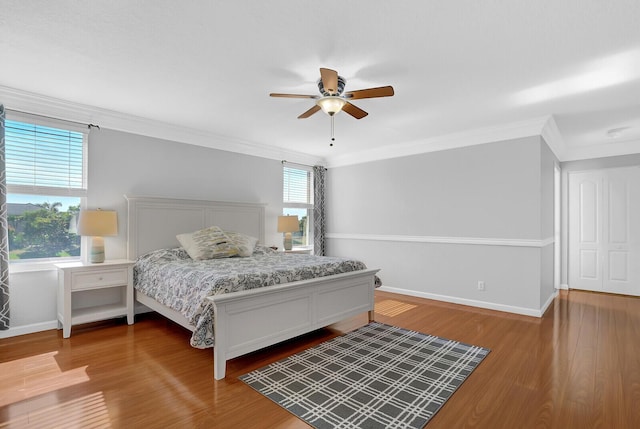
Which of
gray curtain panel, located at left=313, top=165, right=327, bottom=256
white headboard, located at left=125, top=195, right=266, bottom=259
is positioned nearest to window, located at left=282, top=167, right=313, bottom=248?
gray curtain panel, located at left=313, top=165, right=327, bottom=256

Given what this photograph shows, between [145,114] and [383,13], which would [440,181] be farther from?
[145,114]

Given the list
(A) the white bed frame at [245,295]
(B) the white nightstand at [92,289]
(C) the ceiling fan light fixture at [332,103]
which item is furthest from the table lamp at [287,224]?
(C) the ceiling fan light fixture at [332,103]

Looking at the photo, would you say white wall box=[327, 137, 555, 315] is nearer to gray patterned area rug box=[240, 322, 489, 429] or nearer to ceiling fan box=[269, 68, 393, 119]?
gray patterned area rug box=[240, 322, 489, 429]

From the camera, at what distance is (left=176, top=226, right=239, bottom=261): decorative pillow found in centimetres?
409

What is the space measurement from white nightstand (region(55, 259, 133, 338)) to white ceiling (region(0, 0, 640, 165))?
177 centimetres

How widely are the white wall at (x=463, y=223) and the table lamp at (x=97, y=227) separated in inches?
157

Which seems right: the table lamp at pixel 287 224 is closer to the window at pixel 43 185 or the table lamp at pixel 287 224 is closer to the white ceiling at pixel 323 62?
the white ceiling at pixel 323 62

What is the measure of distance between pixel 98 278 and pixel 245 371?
6.98 ft

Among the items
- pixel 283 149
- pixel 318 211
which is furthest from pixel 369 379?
pixel 283 149

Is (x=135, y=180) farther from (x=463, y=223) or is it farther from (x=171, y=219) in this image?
(x=463, y=223)

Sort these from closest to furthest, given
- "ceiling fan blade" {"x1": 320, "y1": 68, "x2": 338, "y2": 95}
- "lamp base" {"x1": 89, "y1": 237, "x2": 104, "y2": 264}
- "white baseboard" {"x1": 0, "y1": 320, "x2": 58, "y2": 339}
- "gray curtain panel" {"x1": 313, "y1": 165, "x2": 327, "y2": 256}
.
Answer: "ceiling fan blade" {"x1": 320, "y1": 68, "x2": 338, "y2": 95} < "white baseboard" {"x1": 0, "y1": 320, "x2": 58, "y2": 339} < "lamp base" {"x1": 89, "y1": 237, "x2": 104, "y2": 264} < "gray curtain panel" {"x1": 313, "y1": 165, "x2": 327, "y2": 256}

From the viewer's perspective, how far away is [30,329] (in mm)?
3537

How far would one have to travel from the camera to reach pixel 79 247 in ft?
12.8

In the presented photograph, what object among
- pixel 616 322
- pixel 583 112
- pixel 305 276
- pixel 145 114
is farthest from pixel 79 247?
pixel 616 322
